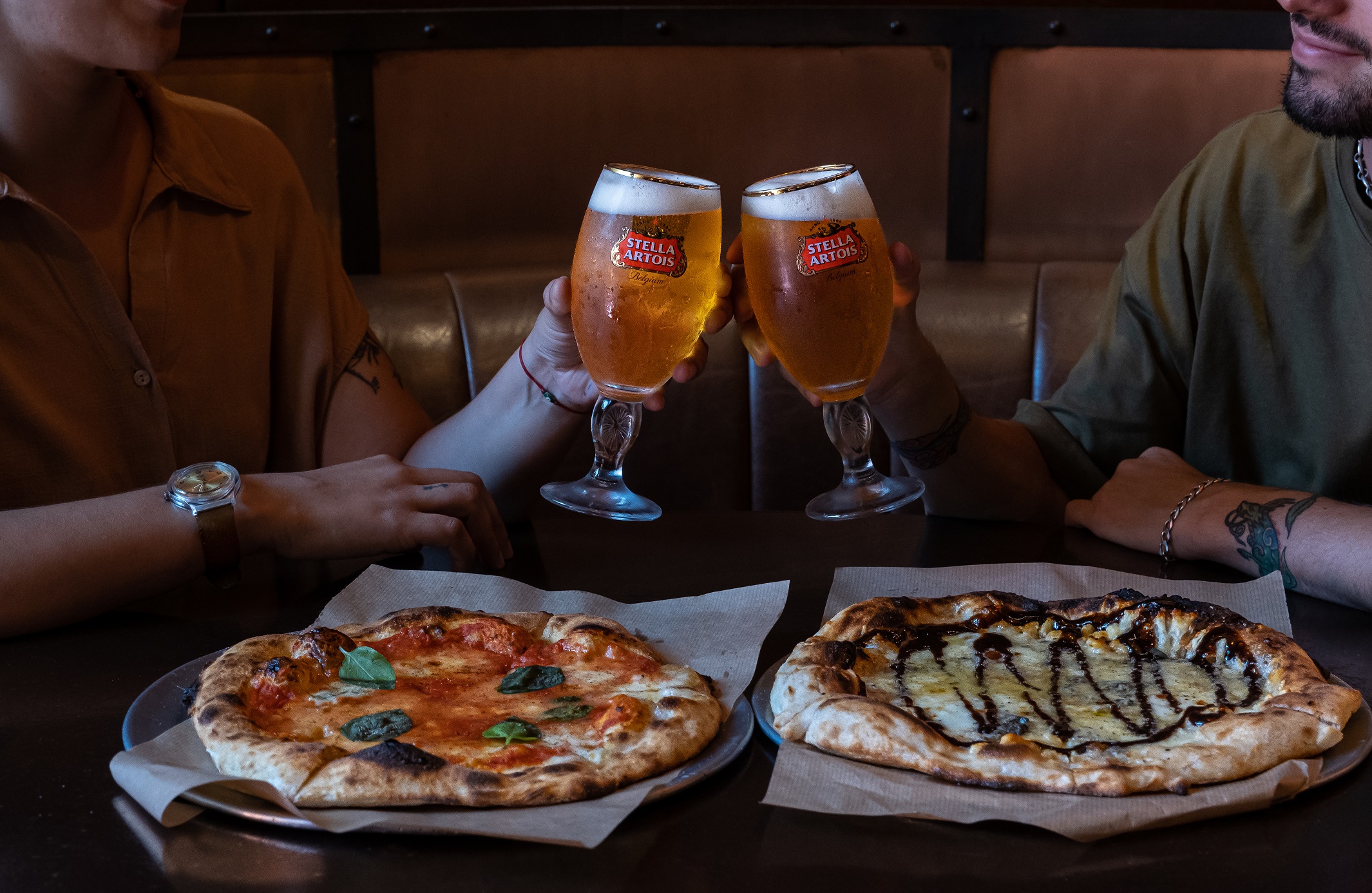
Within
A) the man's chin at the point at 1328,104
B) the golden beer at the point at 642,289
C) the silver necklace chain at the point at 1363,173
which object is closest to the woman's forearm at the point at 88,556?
the golden beer at the point at 642,289

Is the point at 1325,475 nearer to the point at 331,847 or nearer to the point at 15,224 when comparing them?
the point at 331,847

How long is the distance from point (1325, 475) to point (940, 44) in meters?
2.11

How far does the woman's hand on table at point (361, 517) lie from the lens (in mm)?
1683

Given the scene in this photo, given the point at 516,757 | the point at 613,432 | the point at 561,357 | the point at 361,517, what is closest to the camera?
the point at 516,757

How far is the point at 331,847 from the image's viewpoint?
3.05 ft

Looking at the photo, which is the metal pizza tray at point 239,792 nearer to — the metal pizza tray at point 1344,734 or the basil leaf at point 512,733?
the metal pizza tray at point 1344,734

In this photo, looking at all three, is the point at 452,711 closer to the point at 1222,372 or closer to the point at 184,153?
the point at 184,153

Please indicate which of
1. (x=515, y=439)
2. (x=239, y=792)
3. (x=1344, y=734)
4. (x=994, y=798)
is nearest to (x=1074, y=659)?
(x=1344, y=734)

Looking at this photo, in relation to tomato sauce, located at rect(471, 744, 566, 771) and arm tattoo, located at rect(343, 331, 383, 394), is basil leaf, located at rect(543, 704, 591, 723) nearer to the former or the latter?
tomato sauce, located at rect(471, 744, 566, 771)

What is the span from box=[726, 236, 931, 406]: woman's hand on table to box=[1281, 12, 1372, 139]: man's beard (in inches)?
28.2

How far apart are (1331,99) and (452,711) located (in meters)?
1.59

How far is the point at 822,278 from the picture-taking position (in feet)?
4.41

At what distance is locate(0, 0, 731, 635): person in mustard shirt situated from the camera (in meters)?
1.61

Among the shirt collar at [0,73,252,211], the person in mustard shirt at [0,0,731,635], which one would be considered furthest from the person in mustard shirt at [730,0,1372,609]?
the shirt collar at [0,73,252,211]
